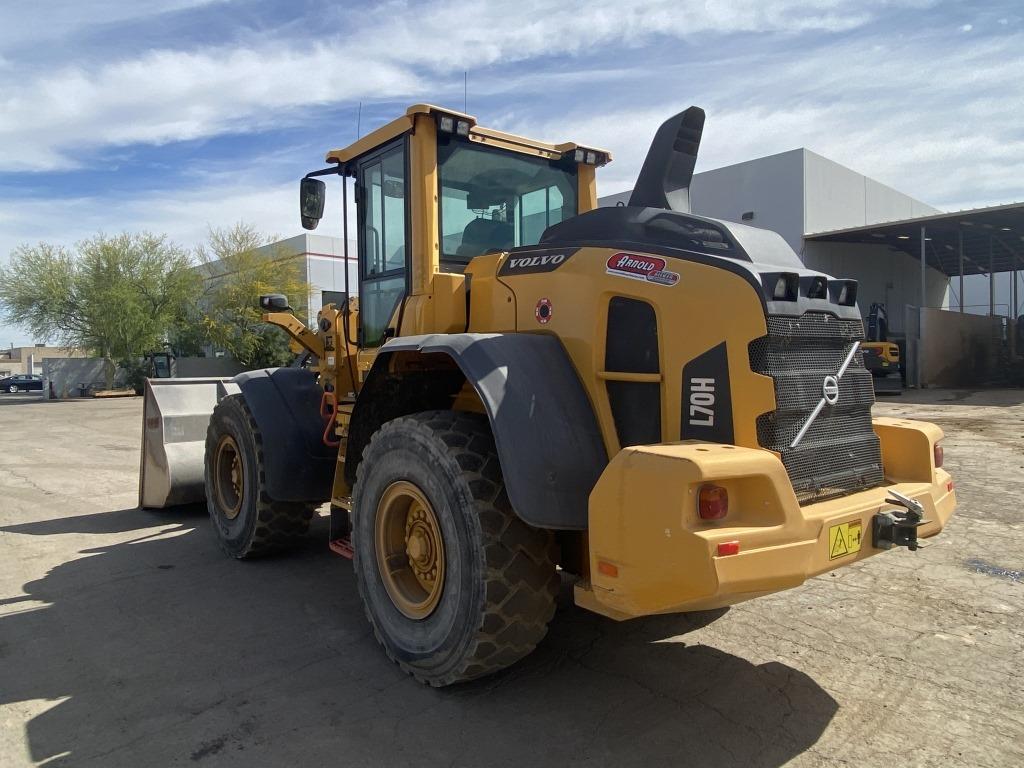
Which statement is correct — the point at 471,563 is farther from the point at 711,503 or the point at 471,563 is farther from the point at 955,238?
the point at 955,238

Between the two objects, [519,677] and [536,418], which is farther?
[519,677]

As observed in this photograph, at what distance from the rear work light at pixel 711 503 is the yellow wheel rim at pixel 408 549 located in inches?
51.6

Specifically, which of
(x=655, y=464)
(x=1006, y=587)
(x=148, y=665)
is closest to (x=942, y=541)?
(x=1006, y=587)

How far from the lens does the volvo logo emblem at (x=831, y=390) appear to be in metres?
3.18

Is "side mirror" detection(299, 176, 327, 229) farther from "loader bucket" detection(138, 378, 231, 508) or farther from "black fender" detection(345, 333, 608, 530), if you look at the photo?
"loader bucket" detection(138, 378, 231, 508)

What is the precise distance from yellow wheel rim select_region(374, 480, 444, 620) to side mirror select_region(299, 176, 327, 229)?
2264 millimetres

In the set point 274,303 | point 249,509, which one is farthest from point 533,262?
point 249,509

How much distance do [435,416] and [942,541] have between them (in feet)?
14.5

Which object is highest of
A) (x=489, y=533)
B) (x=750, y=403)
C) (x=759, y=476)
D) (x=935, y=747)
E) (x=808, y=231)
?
(x=808, y=231)

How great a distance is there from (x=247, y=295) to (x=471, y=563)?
33.7 metres

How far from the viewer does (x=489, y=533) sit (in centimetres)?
304

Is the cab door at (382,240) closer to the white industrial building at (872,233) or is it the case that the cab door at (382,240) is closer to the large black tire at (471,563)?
the large black tire at (471,563)

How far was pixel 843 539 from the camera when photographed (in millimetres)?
2807

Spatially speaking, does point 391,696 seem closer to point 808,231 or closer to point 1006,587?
point 1006,587
